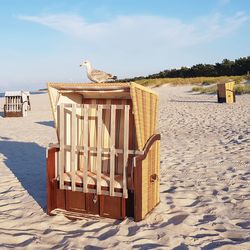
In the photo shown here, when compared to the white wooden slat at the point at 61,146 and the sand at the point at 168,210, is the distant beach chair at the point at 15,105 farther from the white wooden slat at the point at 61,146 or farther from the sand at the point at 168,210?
the white wooden slat at the point at 61,146

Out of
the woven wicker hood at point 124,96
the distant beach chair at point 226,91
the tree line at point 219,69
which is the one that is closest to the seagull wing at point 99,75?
the woven wicker hood at point 124,96

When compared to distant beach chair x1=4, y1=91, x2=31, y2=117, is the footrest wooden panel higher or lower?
lower

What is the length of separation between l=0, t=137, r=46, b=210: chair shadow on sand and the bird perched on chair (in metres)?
1.85

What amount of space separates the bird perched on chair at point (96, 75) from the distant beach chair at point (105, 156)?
47 cm

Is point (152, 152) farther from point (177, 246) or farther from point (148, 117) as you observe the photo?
point (177, 246)

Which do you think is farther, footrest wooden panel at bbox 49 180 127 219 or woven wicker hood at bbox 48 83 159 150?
footrest wooden panel at bbox 49 180 127 219

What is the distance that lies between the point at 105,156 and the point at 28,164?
2.97 m

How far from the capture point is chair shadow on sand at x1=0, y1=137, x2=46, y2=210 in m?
5.65

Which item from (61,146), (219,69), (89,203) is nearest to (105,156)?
(61,146)

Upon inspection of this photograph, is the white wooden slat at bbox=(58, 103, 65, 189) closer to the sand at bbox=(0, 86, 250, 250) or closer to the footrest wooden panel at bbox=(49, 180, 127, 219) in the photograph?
the footrest wooden panel at bbox=(49, 180, 127, 219)

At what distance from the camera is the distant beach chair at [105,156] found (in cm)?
420

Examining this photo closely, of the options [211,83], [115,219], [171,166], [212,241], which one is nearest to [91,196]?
[115,219]

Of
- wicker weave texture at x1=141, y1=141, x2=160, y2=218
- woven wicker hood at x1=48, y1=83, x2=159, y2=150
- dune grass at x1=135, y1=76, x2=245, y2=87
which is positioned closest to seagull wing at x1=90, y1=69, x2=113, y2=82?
woven wicker hood at x1=48, y1=83, x2=159, y2=150

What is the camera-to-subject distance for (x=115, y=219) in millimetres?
4312
